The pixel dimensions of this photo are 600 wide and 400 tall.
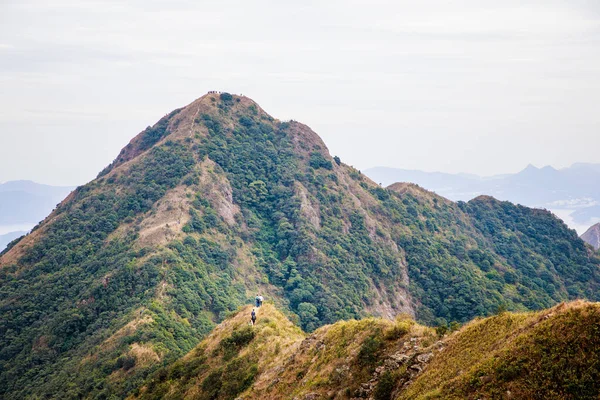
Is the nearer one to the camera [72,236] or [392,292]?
[72,236]

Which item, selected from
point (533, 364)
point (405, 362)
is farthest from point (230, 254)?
point (533, 364)

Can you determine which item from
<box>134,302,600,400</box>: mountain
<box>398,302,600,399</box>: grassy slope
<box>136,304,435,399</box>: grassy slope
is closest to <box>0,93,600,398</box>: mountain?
<box>136,304,435,399</box>: grassy slope

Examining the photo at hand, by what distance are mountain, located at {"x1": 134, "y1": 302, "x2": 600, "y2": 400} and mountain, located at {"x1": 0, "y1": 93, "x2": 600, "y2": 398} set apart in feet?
49.0

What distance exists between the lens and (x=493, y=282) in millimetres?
108688

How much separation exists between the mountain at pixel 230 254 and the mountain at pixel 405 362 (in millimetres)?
14921

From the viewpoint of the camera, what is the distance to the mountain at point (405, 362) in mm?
15758

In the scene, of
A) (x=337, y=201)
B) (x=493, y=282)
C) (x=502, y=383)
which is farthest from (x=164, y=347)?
(x=493, y=282)

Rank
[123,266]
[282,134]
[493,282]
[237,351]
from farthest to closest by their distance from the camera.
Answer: [282,134] < [493,282] < [123,266] < [237,351]

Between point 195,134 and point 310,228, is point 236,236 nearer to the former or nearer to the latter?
point 310,228

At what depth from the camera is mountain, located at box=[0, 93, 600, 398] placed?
219ft

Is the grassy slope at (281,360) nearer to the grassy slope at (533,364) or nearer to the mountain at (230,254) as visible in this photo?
the grassy slope at (533,364)

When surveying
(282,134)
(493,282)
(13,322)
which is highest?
(282,134)

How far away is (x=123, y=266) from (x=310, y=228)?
45960mm

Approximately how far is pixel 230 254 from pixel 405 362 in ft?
245
